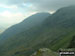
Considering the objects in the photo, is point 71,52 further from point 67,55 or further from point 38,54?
point 38,54

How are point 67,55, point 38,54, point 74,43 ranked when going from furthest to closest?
1. point 74,43
2. point 67,55
3. point 38,54

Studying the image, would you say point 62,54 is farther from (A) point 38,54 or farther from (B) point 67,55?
(A) point 38,54

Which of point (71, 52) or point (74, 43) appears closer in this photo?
point (71, 52)

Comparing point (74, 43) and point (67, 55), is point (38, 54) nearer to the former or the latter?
point (67, 55)

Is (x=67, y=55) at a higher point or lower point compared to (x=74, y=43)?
lower

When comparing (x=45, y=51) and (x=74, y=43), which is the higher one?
(x=74, y=43)

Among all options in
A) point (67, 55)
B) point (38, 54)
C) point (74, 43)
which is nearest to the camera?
point (38, 54)

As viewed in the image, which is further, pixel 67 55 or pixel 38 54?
pixel 67 55

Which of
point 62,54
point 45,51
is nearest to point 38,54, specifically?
point 45,51

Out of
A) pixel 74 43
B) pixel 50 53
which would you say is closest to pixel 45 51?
pixel 50 53
